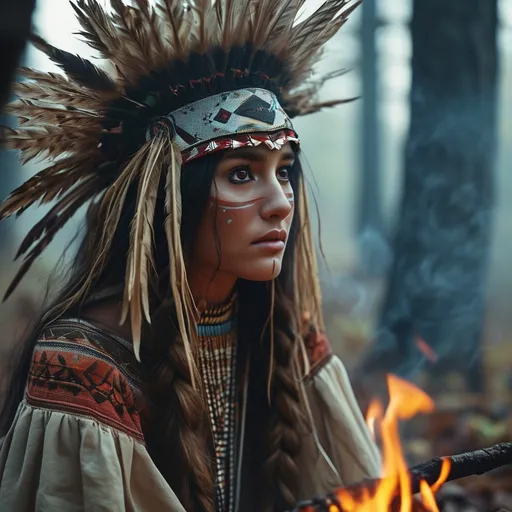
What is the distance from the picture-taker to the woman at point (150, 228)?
2.02 meters

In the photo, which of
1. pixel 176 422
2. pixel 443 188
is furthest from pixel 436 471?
pixel 443 188

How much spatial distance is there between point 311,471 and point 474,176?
3368 millimetres

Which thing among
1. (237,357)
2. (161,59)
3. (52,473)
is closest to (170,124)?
(161,59)

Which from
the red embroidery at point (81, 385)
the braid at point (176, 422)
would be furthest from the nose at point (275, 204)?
the red embroidery at point (81, 385)

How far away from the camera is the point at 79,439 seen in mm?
1980

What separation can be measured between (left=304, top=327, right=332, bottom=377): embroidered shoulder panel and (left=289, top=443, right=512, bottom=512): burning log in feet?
2.14

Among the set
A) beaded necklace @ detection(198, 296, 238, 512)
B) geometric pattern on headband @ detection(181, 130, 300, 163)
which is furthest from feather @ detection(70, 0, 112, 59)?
beaded necklace @ detection(198, 296, 238, 512)

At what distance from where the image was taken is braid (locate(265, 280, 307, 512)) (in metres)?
2.60

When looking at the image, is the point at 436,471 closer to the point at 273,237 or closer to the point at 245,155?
the point at 273,237

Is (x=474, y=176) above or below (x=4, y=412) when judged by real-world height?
above

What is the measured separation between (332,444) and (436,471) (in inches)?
25.1

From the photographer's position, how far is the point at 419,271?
5.38 metres

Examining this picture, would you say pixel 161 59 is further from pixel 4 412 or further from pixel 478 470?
pixel 478 470

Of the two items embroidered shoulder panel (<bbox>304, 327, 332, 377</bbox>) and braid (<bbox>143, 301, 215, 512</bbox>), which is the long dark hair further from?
embroidered shoulder panel (<bbox>304, 327, 332, 377</bbox>)
